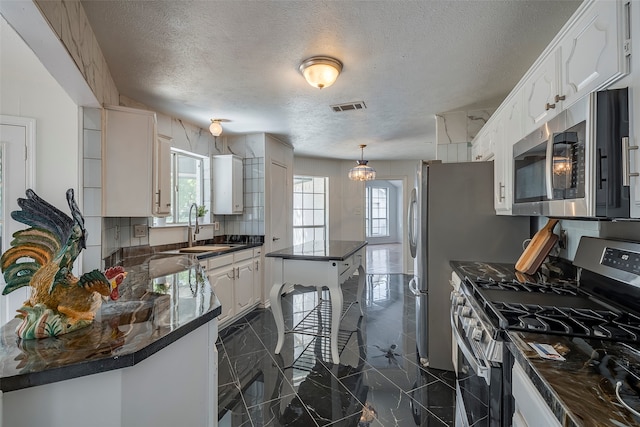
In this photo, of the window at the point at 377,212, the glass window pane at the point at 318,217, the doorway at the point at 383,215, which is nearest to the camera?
the glass window pane at the point at 318,217

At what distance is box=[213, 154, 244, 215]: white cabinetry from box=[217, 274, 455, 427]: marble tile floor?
1.42 m

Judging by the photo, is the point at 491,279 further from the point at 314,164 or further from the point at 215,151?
the point at 314,164

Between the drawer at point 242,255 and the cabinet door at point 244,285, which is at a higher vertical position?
the drawer at point 242,255

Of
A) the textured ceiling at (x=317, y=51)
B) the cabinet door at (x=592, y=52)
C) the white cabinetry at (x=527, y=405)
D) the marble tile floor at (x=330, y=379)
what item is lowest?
the marble tile floor at (x=330, y=379)

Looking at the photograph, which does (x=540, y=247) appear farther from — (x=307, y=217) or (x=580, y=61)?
(x=307, y=217)

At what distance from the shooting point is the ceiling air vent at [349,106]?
3.07 m

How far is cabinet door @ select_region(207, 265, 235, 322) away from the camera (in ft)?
10.3

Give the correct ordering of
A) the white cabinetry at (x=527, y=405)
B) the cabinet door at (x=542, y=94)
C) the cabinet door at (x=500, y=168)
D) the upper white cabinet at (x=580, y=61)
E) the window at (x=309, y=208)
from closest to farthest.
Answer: the white cabinetry at (x=527, y=405) < the upper white cabinet at (x=580, y=61) < the cabinet door at (x=542, y=94) < the cabinet door at (x=500, y=168) < the window at (x=309, y=208)

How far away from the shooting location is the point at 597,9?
109 centimetres

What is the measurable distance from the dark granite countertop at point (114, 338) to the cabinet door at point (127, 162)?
3.21 feet

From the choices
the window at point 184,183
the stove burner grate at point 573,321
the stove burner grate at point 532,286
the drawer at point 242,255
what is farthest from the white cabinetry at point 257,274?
the stove burner grate at point 573,321

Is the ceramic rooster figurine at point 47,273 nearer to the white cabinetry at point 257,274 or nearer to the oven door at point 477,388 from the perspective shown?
the oven door at point 477,388

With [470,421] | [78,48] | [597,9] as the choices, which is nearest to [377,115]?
[597,9]

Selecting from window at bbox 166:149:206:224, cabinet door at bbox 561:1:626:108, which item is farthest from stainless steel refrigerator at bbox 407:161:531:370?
window at bbox 166:149:206:224
